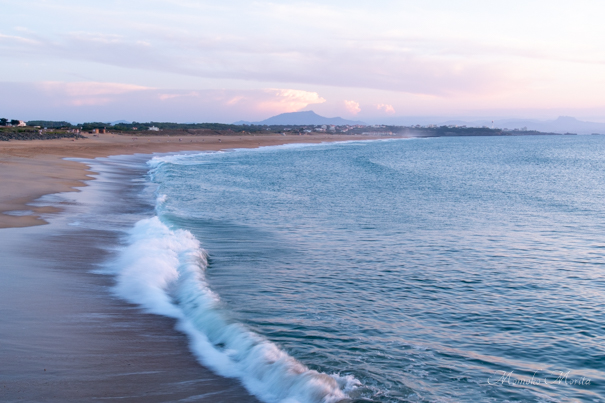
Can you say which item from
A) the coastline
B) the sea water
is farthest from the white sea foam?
the coastline

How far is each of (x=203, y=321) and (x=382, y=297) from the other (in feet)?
12.9

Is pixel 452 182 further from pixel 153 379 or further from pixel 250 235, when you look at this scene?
pixel 153 379

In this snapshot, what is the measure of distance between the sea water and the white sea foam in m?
0.03

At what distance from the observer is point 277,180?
3559 centimetres

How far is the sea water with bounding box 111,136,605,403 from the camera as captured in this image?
7074mm

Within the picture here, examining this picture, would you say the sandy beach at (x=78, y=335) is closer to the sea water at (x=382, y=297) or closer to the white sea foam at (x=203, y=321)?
the white sea foam at (x=203, y=321)

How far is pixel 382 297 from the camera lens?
1052 cm

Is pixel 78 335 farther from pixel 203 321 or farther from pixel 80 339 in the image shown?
pixel 203 321

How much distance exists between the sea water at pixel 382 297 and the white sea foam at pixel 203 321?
0.11ft

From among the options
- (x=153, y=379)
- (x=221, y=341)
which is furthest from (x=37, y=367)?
(x=221, y=341)

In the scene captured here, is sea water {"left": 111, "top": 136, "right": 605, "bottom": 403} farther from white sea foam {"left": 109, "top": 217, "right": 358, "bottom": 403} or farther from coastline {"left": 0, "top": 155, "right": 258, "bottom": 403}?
coastline {"left": 0, "top": 155, "right": 258, "bottom": 403}

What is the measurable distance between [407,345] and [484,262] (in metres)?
6.20

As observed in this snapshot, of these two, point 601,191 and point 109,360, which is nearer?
point 109,360

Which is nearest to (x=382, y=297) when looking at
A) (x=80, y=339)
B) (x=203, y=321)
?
(x=203, y=321)
